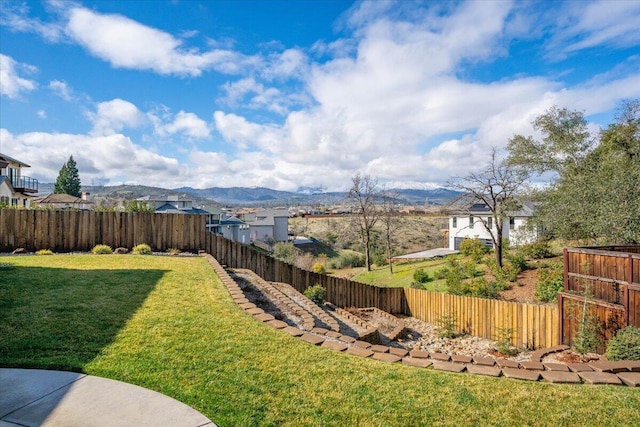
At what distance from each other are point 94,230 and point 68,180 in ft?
155

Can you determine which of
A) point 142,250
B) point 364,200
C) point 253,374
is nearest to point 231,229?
point 364,200

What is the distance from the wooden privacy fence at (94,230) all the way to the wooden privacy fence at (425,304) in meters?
0.96

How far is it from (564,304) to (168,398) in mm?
8687

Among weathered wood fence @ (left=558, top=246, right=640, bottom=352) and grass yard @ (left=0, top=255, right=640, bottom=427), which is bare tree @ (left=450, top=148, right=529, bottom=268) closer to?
weathered wood fence @ (left=558, top=246, right=640, bottom=352)

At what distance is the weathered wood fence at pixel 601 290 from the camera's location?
6535 mm

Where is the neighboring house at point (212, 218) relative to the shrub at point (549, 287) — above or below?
above

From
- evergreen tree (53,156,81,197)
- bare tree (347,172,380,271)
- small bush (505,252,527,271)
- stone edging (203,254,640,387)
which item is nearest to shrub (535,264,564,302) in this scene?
small bush (505,252,527,271)

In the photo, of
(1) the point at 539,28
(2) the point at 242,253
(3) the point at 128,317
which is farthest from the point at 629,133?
(3) the point at 128,317

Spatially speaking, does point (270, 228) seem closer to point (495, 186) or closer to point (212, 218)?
point (212, 218)

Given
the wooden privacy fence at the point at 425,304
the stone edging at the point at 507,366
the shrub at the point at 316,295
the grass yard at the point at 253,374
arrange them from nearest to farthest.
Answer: the grass yard at the point at 253,374, the stone edging at the point at 507,366, the wooden privacy fence at the point at 425,304, the shrub at the point at 316,295

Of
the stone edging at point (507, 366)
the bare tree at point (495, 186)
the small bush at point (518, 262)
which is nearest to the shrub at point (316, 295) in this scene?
the stone edging at point (507, 366)

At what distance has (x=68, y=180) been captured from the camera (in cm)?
4912

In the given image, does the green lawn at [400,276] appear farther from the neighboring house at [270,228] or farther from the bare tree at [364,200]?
the neighboring house at [270,228]

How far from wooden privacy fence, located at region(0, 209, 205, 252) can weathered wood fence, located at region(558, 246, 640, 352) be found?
10.8 meters
